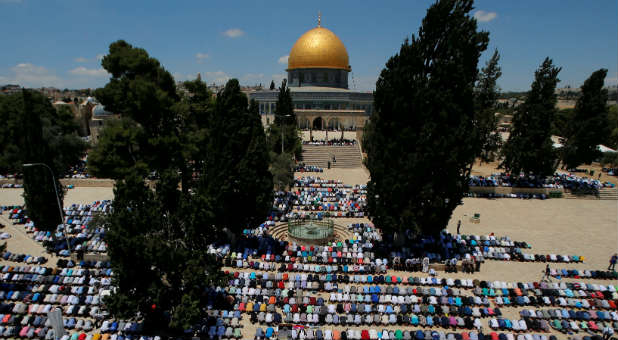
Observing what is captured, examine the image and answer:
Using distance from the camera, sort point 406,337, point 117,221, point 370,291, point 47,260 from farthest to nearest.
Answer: point 47,260 < point 370,291 < point 406,337 < point 117,221

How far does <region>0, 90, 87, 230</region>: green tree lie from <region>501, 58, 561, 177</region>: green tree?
40.3 m

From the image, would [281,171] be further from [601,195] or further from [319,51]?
[319,51]

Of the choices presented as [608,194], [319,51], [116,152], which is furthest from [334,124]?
[116,152]

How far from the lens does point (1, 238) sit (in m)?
23.4

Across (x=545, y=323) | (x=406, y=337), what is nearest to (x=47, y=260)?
(x=406, y=337)

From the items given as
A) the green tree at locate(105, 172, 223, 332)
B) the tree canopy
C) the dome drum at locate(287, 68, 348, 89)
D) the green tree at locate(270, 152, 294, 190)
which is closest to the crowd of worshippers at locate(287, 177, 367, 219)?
the green tree at locate(270, 152, 294, 190)

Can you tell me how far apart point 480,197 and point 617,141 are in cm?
3410

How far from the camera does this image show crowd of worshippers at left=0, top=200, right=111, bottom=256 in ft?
69.4

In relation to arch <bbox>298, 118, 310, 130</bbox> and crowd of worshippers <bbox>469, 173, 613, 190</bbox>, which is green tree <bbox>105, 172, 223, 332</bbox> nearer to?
crowd of worshippers <bbox>469, 173, 613, 190</bbox>

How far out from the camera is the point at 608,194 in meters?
35.9

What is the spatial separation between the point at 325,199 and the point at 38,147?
2130cm

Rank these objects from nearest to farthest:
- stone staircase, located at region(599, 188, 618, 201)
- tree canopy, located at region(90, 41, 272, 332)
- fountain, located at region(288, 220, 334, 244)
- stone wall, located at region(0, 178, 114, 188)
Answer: tree canopy, located at region(90, 41, 272, 332)
fountain, located at region(288, 220, 334, 244)
stone staircase, located at region(599, 188, 618, 201)
stone wall, located at region(0, 178, 114, 188)

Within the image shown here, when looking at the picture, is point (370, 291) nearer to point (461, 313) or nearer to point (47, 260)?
Result: point (461, 313)

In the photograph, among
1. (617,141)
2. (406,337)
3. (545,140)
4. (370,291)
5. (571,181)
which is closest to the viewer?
(406,337)
